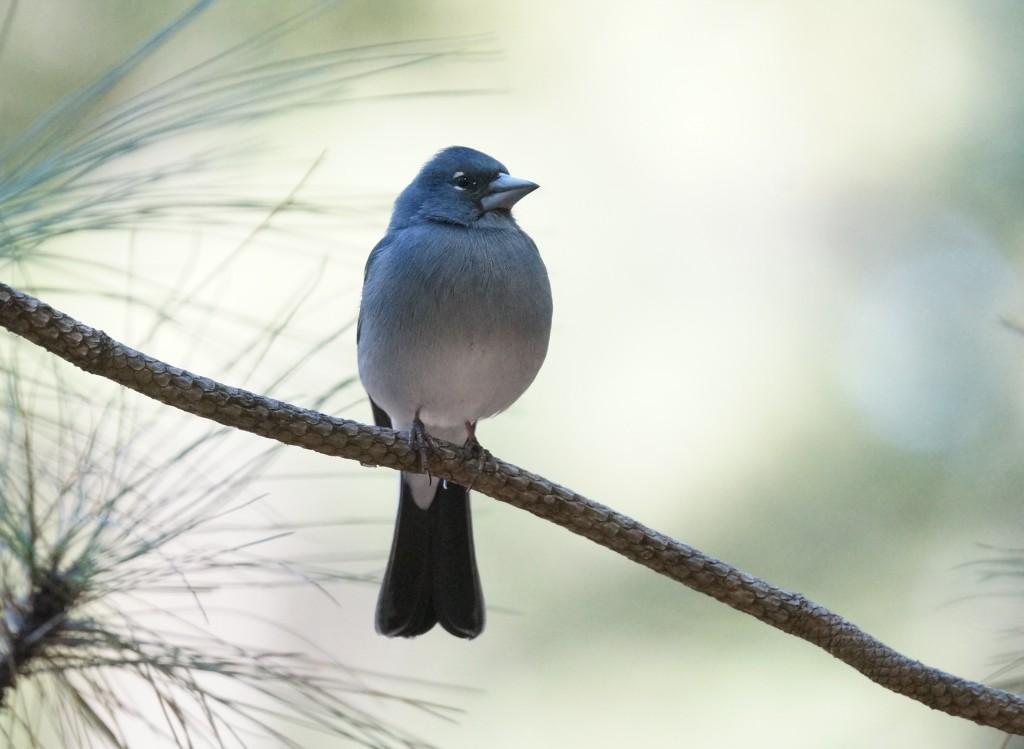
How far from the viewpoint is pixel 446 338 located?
3.29m

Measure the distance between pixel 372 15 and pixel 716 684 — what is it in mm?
2765

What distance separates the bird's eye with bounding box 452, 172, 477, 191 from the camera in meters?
3.73

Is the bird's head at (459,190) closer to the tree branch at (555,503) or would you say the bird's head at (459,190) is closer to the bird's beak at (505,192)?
the bird's beak at (505,192)

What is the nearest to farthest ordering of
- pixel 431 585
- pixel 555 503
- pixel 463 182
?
pixel 555 503, pixel 431 585, pixel 463 182

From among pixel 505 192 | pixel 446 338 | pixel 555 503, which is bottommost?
pixel 555 503

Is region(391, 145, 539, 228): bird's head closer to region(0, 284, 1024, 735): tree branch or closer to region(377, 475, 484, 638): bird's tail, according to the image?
region(377, 475, 484, 638): bird's tail

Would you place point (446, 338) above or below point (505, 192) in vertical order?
below

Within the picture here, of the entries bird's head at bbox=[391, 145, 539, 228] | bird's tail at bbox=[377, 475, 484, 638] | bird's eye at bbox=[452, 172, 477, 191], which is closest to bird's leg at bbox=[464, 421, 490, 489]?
bird's tail at bbox=[377, 475, 484, 638]

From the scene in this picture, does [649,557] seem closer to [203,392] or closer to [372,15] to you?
[203,392]

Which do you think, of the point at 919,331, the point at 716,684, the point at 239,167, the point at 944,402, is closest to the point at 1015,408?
the point at 944,402

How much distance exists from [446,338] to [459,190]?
0.65 m

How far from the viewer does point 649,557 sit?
2348 mm

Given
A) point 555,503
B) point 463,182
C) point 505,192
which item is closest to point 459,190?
point 463,182

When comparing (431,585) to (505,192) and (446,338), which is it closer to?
(446,338)
